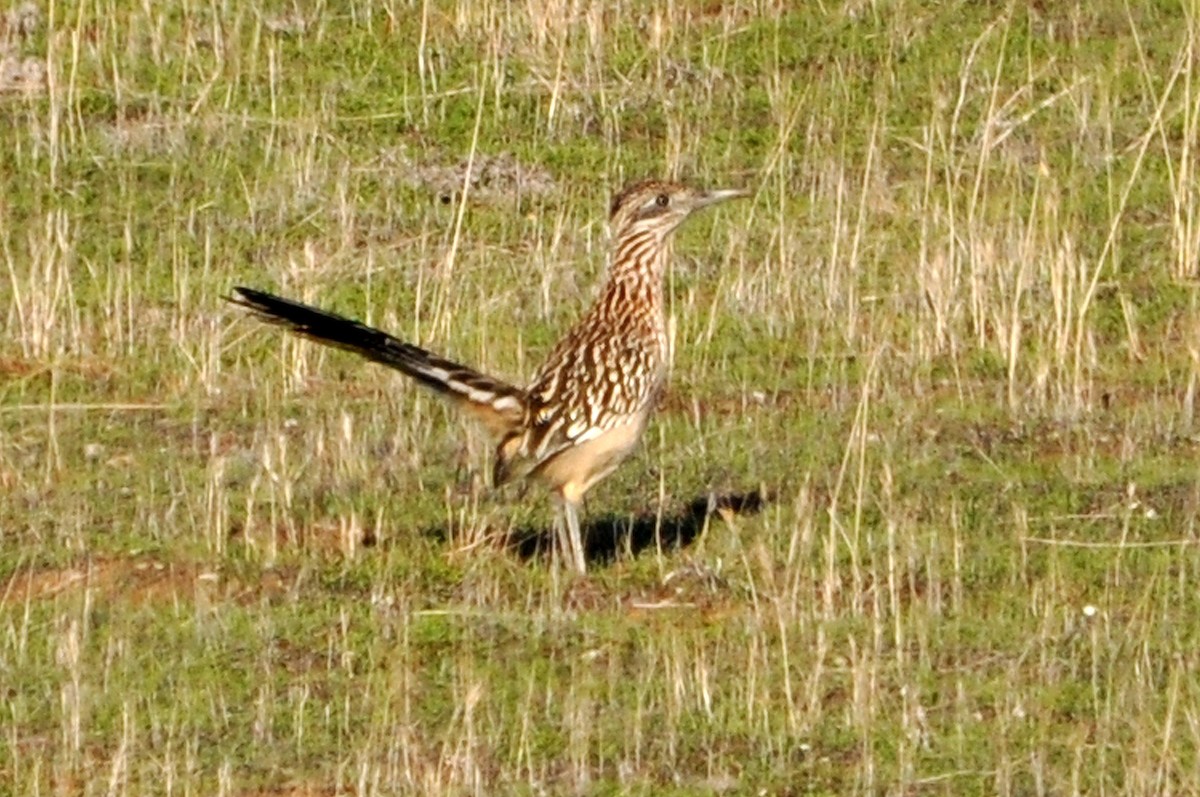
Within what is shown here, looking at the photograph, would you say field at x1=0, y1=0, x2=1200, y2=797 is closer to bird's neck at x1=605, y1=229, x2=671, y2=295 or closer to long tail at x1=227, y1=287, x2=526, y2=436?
long tail at x1=227, y1=287, x2=526, y2=436

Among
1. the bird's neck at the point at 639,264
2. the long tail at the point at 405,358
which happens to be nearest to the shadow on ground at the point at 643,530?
the long tail at the point at 405,358

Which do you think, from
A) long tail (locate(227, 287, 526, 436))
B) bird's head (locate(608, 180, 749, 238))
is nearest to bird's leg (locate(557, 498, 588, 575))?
long tail (locate(227, 287, 526, 436))

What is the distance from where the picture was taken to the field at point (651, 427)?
8.85 meters

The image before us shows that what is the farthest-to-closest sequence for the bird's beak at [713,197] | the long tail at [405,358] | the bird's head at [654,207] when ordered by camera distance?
the bird's beak at [713,197] → the bird's head at [654,207] → the long tail at [405,358]

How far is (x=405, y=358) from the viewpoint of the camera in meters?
10.1

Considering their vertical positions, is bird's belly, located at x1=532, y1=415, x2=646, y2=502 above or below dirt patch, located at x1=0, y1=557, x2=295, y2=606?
above

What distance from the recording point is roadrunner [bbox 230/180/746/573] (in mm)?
10047

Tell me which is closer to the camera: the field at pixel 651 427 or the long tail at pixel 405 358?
the field at pixel 651 427

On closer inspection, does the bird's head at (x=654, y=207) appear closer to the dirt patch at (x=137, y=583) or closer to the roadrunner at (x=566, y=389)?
the roadrunner at (x=566, y=389)

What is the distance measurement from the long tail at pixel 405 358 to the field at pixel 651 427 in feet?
1.55

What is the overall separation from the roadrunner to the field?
341 millimetres

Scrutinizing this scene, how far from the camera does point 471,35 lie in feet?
52.5

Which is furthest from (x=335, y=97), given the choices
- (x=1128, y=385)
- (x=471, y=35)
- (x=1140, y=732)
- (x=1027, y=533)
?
(x=1140, y=732)

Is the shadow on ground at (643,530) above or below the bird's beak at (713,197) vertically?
below
